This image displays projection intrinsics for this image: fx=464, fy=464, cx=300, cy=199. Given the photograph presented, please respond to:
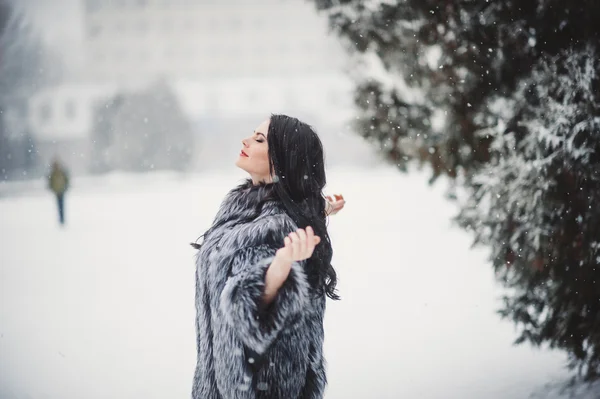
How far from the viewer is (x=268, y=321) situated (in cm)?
135

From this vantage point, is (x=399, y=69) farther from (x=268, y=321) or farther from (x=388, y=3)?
(x=268, y=321)

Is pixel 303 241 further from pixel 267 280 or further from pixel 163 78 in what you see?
pixel 163 78

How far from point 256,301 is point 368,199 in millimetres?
5408

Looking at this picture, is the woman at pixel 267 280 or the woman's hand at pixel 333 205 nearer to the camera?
the woman at pixel 267 280

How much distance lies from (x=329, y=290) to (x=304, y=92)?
5.27m

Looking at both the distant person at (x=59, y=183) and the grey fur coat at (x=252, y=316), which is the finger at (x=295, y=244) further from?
the distant person at (x=59, y=183)

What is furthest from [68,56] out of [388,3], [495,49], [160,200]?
[495,49]

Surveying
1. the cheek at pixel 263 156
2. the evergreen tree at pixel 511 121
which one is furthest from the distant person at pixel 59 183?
the cheek at pixel 263 156

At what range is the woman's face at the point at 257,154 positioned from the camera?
1.54 metres

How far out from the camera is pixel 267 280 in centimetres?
134

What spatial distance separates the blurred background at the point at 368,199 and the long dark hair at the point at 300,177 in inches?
67.3

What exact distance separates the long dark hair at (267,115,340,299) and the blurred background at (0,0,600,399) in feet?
5.61

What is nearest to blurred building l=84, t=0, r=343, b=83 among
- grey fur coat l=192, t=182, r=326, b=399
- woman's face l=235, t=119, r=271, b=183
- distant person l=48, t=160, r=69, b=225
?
distant person l=48, t=160, r=69, b=225

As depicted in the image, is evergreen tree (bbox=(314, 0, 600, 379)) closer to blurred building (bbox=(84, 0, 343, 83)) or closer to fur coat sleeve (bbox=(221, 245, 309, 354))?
fur coat sleeve (bbox=(221, 245, 309, 354))
